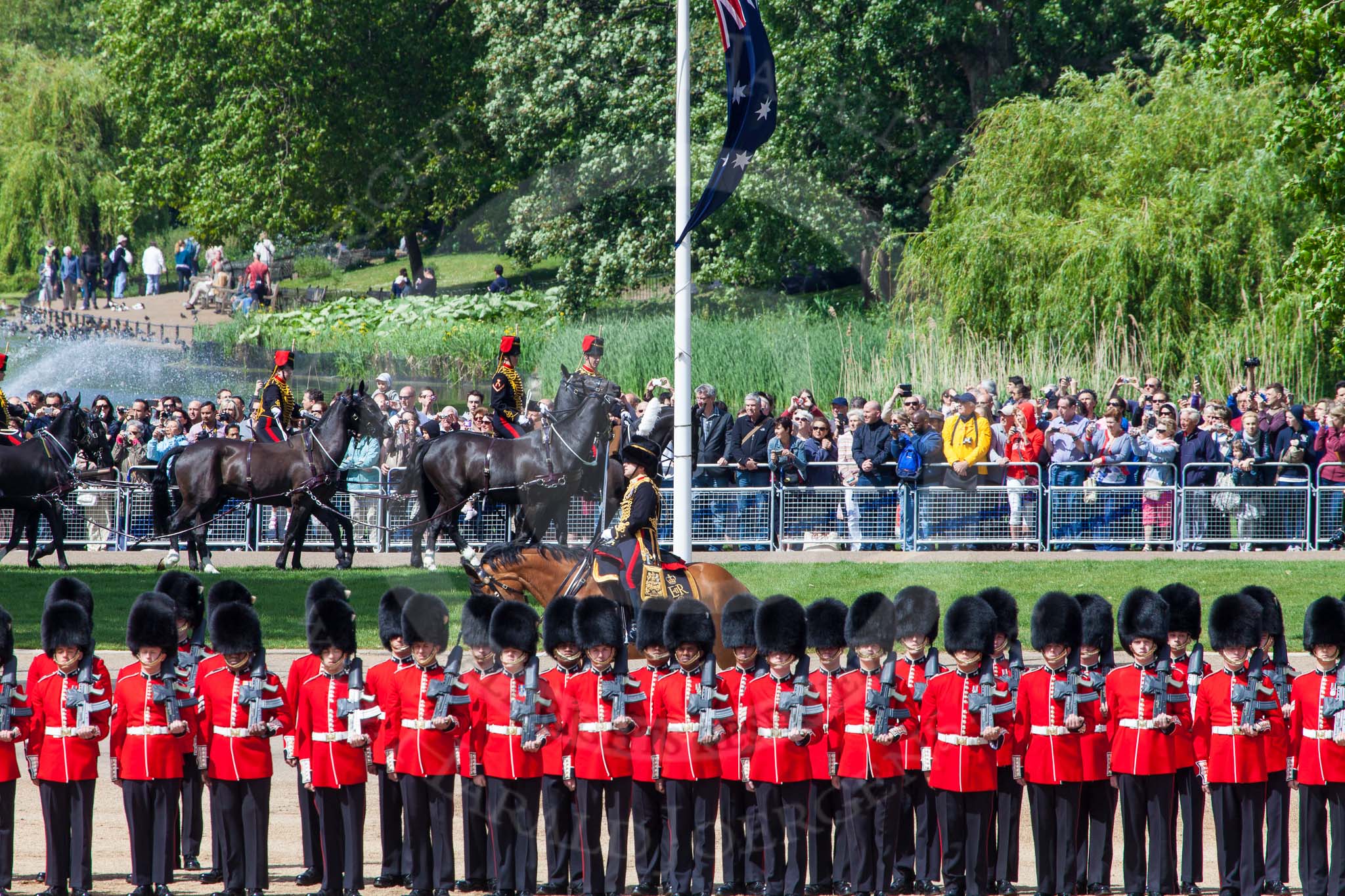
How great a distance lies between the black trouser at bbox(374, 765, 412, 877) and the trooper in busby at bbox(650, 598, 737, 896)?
4.17ft

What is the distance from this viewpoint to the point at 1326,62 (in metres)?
18.8

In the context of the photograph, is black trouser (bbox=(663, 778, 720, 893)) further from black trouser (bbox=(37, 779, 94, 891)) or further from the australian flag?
the australian flag

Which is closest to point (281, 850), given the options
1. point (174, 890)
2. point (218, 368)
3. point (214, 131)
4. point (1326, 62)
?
point (174, 890)

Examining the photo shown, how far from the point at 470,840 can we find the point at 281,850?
4.06 ft

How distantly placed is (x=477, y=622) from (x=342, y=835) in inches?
47.2

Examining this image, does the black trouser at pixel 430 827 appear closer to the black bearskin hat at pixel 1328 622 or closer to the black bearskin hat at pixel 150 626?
the black bearskin hat at pixel 150 626

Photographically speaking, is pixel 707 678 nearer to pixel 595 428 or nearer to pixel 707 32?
pixel 595 428

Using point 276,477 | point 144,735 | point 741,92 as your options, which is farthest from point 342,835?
point 276,477

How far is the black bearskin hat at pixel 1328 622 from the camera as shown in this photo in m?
8.27

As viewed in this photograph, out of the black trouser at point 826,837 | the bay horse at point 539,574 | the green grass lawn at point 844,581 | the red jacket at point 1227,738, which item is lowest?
the black trouser at point 826,837

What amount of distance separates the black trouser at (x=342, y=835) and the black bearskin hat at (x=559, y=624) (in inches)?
43.6

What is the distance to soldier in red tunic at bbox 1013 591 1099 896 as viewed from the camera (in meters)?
8.25

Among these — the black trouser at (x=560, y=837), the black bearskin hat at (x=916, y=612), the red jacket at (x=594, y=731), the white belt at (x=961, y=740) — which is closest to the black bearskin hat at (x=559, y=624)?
the red jacket at (x=594, y=731)

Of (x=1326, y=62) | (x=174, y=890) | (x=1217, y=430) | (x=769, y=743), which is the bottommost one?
(x=174, y=890)
